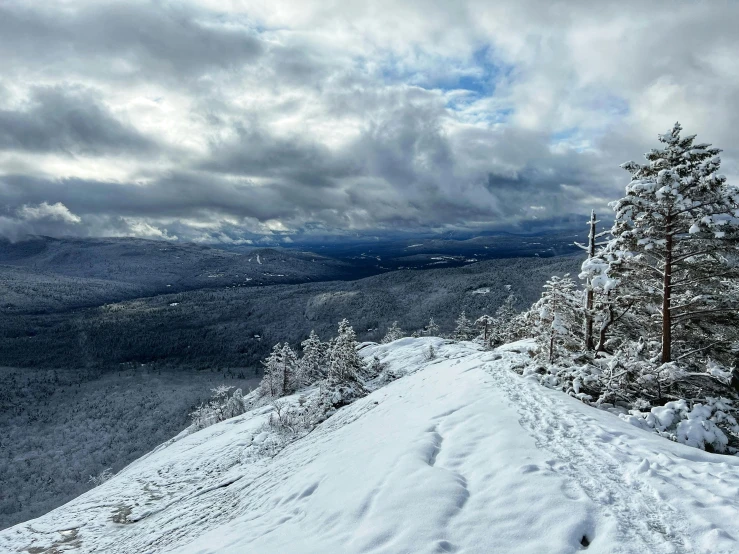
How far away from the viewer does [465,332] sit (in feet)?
229

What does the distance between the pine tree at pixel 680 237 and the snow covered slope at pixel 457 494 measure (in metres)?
5.16

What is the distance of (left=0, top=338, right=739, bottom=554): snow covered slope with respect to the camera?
584 centimetres

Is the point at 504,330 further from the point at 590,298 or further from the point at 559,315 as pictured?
the point at 590,298

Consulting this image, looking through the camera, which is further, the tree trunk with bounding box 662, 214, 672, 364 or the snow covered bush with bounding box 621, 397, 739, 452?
the tree trunk with bounding box 662, 214, 672, 364

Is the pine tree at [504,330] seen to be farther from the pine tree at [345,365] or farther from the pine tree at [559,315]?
the pine tree at [345,365]

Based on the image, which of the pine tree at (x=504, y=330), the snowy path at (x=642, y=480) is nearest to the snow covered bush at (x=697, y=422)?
the snowy path at (x=642, y=480)

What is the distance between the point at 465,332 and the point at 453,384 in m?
54.1

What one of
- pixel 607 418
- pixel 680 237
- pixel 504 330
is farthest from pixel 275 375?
pixel 680 237

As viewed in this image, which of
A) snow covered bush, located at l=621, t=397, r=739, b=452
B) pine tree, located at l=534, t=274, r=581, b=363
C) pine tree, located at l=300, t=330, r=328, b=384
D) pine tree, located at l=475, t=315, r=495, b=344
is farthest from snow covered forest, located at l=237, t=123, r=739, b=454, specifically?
pine tree, located at l=475, t=315, r=495, b=344

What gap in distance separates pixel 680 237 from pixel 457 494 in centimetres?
1125

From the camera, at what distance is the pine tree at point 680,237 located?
1089 cm

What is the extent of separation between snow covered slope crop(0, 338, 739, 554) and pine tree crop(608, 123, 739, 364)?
16.9 ft

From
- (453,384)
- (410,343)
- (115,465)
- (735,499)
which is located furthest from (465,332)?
(115,465)

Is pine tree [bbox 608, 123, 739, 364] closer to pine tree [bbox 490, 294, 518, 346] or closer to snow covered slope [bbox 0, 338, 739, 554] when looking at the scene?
snow covered slope [bbox 0, 338, 739, 554]
